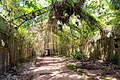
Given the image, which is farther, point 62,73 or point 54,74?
point 62,73

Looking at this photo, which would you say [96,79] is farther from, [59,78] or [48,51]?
[48,51]

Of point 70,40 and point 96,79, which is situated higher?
point 70,40

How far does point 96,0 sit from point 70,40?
791 inches

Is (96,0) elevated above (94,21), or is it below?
above

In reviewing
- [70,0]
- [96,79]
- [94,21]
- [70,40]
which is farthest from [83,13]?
[70,40]

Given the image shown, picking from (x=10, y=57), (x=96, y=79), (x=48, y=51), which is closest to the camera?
(x=96, y=79)

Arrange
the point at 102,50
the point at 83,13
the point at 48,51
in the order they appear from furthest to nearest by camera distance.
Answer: the point at 48,51 → the point at 102,50 → the point at 83,13

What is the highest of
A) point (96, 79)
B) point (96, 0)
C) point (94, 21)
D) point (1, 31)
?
point (96, 0)

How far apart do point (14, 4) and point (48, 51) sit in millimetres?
33030

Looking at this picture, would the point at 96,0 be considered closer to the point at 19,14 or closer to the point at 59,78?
the point at 19,14

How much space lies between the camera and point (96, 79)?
1042cm

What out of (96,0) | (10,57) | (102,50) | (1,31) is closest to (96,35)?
(102,50)

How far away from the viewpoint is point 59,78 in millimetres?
10578

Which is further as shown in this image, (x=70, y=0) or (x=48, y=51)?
(x=48, y=51)
